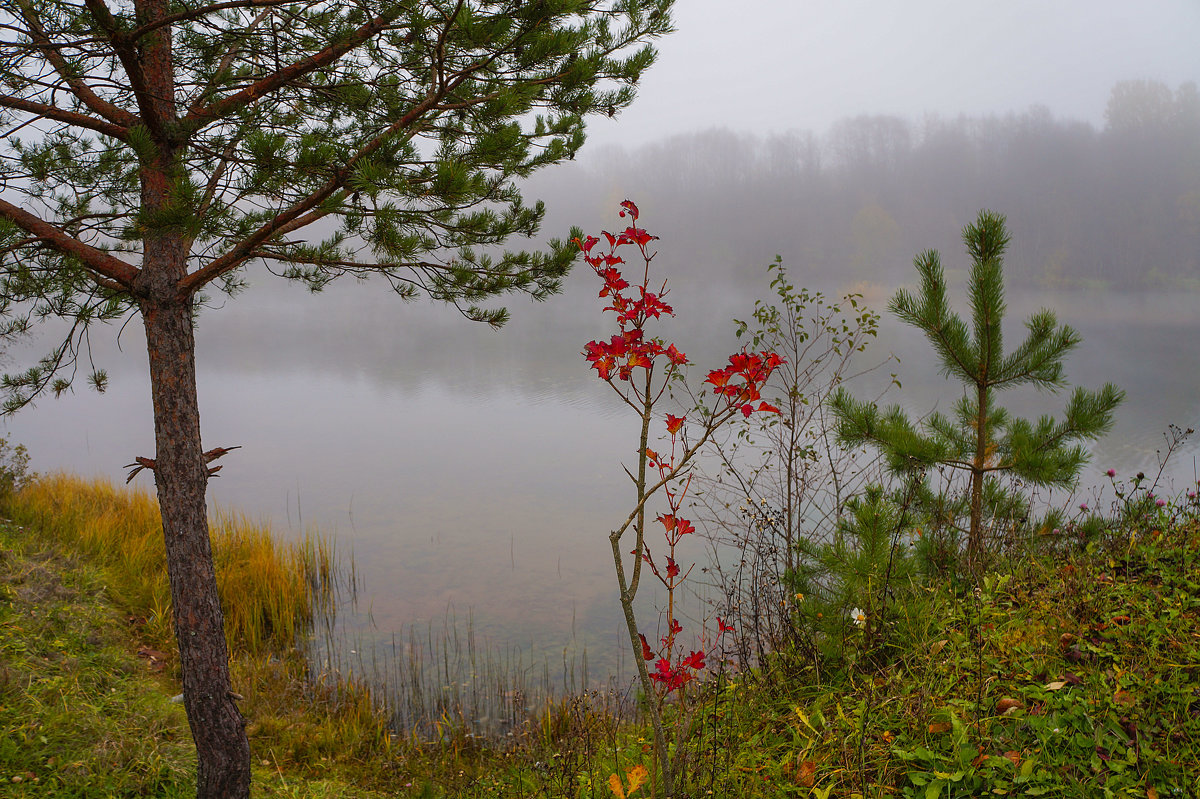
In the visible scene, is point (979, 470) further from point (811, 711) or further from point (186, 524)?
point (186, 524)

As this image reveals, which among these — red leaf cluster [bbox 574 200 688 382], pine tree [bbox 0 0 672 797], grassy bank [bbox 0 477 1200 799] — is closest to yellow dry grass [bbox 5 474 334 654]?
grassy bank [bbox 0 477 1200 799]

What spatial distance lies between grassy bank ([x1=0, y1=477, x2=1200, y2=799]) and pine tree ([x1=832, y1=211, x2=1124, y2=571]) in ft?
1.57

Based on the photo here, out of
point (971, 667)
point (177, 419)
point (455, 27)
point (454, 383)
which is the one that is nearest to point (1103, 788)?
point (971, 667)

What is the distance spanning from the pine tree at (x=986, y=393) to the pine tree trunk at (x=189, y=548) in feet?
10.4

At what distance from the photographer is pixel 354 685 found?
414 cm

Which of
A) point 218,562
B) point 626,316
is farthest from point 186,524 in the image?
point 218,562

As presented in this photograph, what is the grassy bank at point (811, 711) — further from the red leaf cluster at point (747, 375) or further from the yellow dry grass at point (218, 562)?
the red leaf cluster at point (747, 375)

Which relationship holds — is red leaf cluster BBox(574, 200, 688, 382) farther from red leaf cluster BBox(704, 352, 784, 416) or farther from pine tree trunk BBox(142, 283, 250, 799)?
pine tree trunk BBox(142, 283, 250, 799)

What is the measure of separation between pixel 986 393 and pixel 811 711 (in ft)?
6.79

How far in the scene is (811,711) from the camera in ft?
8.57

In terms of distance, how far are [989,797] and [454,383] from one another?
16.6 m

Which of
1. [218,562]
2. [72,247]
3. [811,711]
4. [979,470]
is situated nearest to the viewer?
[72,247]

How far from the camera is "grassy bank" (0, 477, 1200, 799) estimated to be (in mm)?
1973

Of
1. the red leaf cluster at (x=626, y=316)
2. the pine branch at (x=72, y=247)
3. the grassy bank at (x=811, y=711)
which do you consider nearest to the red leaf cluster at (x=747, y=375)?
the red leaf cluster at (x=626, y=316)
